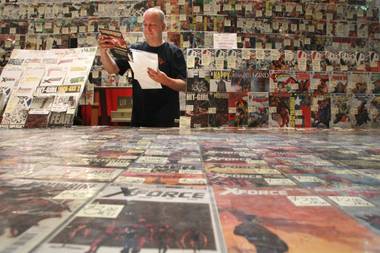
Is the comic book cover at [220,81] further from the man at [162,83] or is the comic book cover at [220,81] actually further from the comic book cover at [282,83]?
the man at [162,83]

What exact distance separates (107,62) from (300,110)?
174cm

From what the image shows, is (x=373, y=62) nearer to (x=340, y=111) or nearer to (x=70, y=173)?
(x=340, y=111)

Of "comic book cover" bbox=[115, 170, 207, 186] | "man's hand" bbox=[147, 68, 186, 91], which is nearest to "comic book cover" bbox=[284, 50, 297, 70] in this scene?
"man's hand" bbox=[147, 68, 186, 91]

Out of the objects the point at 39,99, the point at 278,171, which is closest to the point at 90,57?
the point at 39,99

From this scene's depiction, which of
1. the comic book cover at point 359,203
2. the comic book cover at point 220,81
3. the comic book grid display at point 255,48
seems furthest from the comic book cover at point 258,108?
the comic book cover at point 359,203

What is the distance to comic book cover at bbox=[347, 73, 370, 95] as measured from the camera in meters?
3.58

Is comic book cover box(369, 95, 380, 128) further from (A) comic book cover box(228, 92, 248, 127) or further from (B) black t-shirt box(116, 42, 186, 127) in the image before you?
(B) black t-shirt box(116, 42, 186, 127)

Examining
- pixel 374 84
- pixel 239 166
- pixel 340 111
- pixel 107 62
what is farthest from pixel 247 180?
pixel 374 84

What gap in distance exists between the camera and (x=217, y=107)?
344cm

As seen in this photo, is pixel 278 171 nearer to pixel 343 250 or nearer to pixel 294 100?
pixel 343 250

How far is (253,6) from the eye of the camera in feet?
13.9

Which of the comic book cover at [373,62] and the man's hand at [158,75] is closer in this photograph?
the man's hand at [158,75]

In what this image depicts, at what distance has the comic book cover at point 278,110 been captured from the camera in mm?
3453

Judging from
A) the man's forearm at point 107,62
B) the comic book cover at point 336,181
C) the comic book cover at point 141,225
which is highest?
the man's forearm at point 107,62
